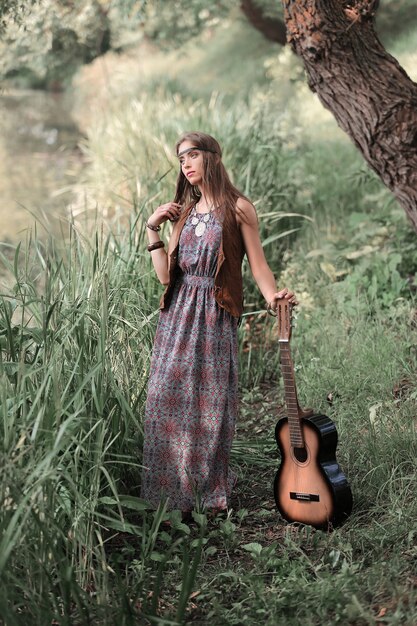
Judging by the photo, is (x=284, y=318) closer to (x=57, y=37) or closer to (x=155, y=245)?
(x=155, y=245)

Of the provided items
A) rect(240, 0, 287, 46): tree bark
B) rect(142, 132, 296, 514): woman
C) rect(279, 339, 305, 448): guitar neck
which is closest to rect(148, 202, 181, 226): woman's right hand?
rect(142, 132, 296, 514): woman

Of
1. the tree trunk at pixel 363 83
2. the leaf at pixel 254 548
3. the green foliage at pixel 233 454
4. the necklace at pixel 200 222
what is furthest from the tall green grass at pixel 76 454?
the tree trunk at pixel 363 83

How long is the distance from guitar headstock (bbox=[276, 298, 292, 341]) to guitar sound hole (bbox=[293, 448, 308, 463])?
467 mm

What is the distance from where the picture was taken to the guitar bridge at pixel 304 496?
3.54 metres

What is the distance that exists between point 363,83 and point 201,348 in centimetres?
188

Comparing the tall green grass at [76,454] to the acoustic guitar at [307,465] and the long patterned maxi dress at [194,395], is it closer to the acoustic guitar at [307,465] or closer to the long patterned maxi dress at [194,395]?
the long patterned maxi dress at [194,395]

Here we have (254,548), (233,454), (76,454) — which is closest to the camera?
(76,454)

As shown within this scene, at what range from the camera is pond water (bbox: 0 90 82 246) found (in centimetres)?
1088

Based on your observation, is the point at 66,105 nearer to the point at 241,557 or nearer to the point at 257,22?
the point at 257,22

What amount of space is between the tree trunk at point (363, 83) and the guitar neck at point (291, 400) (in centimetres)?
167

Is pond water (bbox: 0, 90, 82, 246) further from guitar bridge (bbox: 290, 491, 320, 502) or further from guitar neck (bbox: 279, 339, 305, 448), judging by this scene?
guitar bridge (bbox: 290, 491, 320, 502)

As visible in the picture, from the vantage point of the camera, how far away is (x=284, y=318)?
3.50 metres

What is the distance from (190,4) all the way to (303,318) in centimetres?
780

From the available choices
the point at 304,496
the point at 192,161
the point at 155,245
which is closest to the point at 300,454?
the point at 304,496
